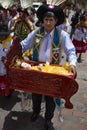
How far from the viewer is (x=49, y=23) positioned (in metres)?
4.39

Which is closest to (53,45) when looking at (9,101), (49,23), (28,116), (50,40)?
(50,40)

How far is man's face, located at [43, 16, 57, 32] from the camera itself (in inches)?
172

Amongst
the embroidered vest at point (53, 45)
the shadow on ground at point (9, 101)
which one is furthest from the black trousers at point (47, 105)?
the shadow on ground at point (9, 101)

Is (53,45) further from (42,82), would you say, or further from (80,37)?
(80,37)

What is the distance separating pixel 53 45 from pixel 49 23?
292mm

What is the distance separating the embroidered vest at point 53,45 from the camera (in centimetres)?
449

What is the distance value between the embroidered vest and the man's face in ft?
0.34

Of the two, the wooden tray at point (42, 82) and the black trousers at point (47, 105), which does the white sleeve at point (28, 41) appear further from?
the black trousers at point (47, 105)

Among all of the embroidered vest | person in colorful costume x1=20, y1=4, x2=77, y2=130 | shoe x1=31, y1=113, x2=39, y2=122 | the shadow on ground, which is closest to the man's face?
person in colorful costume x1=20, y1=4, x2=77, y2=130

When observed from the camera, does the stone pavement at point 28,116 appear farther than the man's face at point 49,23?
Yes

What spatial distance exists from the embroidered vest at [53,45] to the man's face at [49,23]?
0.10 meters

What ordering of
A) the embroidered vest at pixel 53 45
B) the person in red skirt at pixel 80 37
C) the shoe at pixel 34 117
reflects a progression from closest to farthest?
the embroidered vest at pixel 53 45 → the shoe at pixel 34 117 → the person in red skirt at pixel 80 37

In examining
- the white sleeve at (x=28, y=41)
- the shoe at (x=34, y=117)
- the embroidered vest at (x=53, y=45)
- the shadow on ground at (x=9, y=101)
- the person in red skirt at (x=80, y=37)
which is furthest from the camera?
the person in red skirt at (x=80, y=37)

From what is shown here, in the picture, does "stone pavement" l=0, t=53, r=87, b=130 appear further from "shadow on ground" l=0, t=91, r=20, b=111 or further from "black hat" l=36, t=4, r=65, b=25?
"black hat" l=36, t=4, r=65, b=25
